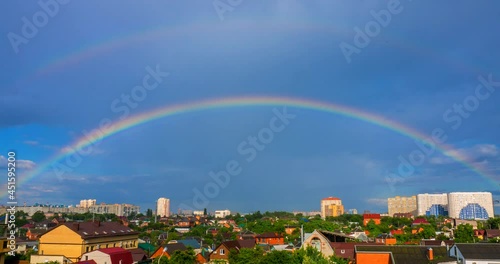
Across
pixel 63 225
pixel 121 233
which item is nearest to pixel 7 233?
pixel 63 225

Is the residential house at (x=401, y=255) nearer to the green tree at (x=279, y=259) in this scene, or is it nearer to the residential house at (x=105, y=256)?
the green tree at (x=279, y=259)

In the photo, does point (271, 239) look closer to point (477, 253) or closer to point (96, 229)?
point (96, 229)

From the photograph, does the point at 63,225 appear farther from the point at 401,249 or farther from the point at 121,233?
the point at 401,249

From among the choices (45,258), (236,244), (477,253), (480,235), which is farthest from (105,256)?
(480,235)

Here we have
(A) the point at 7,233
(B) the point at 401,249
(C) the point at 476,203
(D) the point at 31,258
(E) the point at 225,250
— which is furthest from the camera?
(C) the point at 476,203

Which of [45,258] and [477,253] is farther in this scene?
[45,258]

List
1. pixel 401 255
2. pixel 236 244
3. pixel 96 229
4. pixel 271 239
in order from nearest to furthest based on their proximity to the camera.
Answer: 1. pixel 401 255
2. pixel 96 229
3. pixel 236 244
4. pixel 271 239
